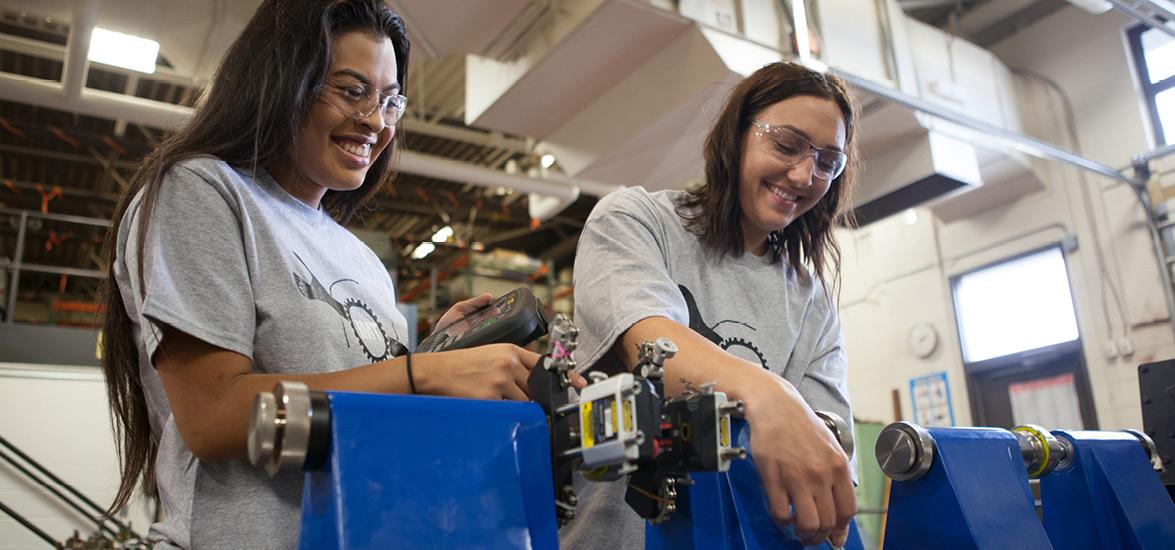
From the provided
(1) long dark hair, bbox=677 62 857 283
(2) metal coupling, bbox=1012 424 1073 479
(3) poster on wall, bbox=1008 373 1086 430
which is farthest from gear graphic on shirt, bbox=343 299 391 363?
(3) poster on wall, bbox=1008 373 1086 430

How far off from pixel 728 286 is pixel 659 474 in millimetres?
607

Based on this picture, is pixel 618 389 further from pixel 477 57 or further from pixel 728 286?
pixel 477 57

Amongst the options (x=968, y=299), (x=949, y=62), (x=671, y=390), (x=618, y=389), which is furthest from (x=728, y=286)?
(x=968, y=299)

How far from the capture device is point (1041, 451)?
3.70 ft

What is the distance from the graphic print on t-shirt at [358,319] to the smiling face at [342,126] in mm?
154

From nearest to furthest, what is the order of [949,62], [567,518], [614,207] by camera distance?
[567,518], [614,207], [949,62]

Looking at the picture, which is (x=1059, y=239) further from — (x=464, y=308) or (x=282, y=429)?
(x=282, y=429)

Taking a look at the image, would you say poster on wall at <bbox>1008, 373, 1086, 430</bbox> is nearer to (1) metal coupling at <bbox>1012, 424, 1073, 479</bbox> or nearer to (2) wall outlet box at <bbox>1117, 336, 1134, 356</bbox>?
(2) wall outlet box at <bbox>1117, 336, 1134, 356</bbox>

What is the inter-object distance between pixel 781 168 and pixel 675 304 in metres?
0.37

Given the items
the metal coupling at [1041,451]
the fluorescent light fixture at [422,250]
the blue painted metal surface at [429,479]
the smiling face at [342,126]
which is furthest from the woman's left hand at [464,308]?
the fluorescent light fixture at [422,250]

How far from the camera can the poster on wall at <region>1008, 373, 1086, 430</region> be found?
5992mm

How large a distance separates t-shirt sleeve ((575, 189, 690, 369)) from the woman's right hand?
25 centimetres

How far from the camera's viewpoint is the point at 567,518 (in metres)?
0.72

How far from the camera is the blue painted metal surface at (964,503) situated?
0.90 meters
